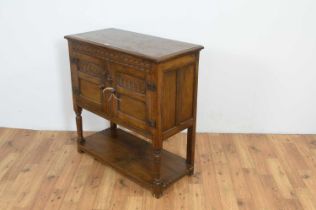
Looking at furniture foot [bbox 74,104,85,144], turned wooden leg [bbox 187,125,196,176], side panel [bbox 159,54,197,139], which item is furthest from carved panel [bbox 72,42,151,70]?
turned wooden leg [bbox 187,125,196,176]

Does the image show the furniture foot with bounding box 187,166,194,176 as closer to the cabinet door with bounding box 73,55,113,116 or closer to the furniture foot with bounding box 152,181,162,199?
the furniture foot with bounding box 152,181,162,199

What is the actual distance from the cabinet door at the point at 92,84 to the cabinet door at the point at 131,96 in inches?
3.3

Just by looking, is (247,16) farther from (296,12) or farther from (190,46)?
(190,46)

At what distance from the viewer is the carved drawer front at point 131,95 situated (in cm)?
218

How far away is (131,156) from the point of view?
271 cm

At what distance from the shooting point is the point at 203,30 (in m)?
2.88

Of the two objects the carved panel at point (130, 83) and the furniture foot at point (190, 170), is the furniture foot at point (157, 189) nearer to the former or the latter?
the furniture foot at point (190, 170)

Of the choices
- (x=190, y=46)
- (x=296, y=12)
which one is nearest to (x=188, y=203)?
(x=190, y=46)

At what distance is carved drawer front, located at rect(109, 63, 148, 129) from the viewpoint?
2.18 meters

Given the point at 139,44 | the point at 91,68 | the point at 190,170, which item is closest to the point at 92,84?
the point at 91,68

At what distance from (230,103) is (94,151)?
47.1 inches

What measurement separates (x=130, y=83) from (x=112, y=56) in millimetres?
204

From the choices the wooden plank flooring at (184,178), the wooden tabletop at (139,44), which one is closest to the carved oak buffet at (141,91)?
the wooden tabletop at (139,44)

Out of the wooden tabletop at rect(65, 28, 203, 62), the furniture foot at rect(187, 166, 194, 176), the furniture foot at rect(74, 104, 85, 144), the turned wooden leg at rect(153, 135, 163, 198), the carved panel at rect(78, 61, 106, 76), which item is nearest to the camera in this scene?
the wooden tabletop at rect(65, 28, 203, 62)
